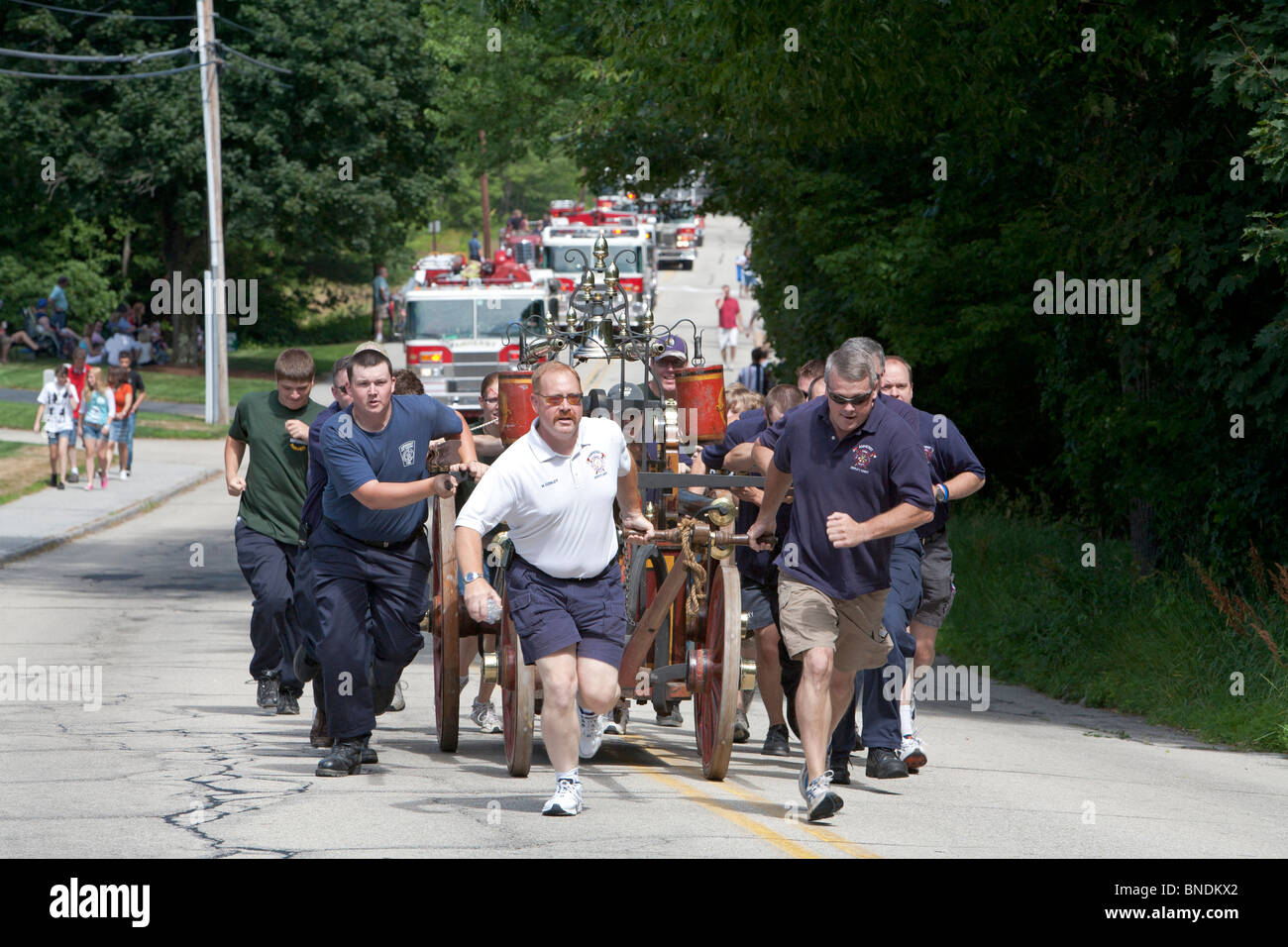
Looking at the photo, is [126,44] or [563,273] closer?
[126,44]

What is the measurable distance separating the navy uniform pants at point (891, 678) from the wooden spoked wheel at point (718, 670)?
628 mm

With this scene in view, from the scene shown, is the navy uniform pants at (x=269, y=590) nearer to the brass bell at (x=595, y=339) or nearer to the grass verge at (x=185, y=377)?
the brass bell at (x=595, y=339)

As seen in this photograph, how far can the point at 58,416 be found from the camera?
2622 cm

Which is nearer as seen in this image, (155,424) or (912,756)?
(912,756)

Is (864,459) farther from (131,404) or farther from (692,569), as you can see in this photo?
(131,404)

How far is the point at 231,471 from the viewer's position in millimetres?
10750

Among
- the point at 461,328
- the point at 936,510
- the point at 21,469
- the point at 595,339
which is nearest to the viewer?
the point at 936,510

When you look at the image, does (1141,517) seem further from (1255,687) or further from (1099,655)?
(1255,687)

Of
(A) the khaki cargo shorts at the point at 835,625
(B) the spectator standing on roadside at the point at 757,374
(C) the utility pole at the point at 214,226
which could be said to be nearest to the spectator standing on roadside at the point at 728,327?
(C) the utility pole at the point at 214,226

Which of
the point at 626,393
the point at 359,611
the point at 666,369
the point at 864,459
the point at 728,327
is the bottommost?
the point at 359,611

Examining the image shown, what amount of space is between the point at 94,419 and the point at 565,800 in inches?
845

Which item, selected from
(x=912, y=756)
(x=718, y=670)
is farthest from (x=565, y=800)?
(x=912, y=756)

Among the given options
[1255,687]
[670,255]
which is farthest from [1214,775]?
[670,255]

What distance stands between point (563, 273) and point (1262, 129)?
40478mm
